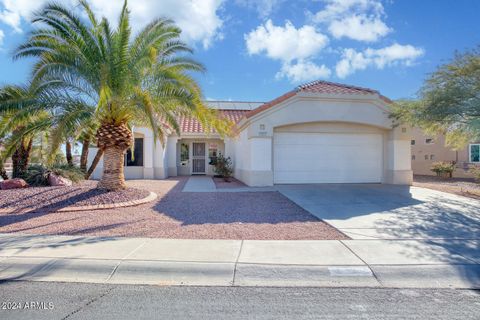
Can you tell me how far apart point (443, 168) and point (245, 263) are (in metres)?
21.8

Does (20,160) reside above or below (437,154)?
below

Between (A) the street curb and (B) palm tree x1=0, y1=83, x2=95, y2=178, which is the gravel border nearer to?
(B) palm tree x1=0, y1=83, x2=95, y2=178

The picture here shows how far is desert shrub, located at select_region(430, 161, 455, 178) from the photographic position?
67.4ft

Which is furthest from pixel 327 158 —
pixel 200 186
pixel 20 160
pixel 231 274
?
pixel 20 160

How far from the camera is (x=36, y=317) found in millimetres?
3232

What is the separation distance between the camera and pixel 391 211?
326 inches

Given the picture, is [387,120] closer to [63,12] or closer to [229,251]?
[229,251]


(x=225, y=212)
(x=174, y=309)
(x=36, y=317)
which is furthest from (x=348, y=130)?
(x=36, y=317)

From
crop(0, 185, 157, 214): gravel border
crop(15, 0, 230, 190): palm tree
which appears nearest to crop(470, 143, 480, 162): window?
crop(15, 0, 230, 190): palm tree

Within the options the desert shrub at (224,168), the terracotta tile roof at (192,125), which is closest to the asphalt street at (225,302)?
the desert shrub at (224,168)

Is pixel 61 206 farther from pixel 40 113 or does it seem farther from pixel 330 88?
pixel 330 88

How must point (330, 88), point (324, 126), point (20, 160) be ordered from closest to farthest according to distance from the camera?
point (20, 160), point (324, 126), point (330, 88)

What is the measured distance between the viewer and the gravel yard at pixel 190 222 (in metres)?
6.18

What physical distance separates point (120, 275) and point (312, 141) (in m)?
11.0
